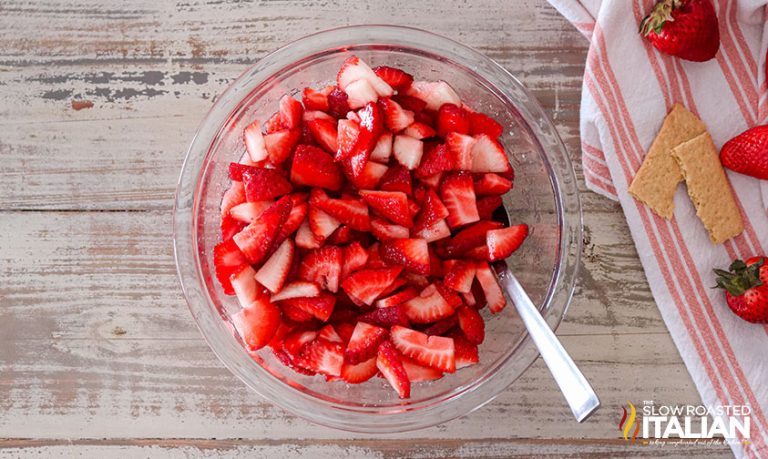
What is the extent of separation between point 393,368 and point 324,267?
212mm

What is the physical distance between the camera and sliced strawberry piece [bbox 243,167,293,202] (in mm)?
1202

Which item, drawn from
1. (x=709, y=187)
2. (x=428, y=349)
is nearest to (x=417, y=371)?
(x=428, y=349)

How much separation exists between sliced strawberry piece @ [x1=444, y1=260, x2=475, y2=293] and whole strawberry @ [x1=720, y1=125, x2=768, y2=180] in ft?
2.05

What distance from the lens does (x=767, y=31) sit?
1.43 meters

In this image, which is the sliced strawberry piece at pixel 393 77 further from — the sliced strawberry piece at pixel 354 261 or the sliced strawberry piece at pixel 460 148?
the sliced strawberry piece at pixel 354 261

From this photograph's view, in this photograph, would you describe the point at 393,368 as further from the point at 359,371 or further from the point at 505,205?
the point at 505,205

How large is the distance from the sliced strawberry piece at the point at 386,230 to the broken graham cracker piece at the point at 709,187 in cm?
62

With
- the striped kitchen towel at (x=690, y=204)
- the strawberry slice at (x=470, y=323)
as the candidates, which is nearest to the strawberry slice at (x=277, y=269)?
the strawberry slice at (x=470, y=323)

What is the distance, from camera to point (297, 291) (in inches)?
48.1

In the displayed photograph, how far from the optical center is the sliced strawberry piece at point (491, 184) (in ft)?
4.11

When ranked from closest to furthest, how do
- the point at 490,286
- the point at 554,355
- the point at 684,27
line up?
the point at 554,355 → the point at 490,286 → the point at 684,27

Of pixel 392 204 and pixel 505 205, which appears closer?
pixel 392 204

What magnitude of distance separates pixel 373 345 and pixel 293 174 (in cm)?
33

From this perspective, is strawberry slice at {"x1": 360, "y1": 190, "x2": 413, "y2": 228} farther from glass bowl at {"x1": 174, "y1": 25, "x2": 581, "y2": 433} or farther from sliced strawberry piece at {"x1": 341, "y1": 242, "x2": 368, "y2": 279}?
glass bowl at {"x1": 174, "y1": 25, "x2": 581, "y2": 433}
